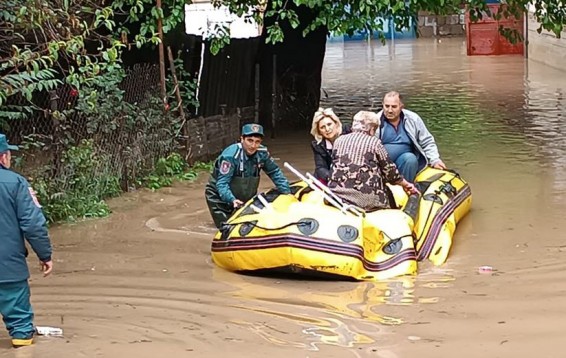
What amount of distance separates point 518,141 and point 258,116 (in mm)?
4298

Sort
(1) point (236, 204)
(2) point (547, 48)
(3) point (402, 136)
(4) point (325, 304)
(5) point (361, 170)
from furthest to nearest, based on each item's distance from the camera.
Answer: (2) point (547, 48) < (3) point (402, 136) < (1) point (236, 204) < (5) point (361, 170) < (4) point (325, 304)

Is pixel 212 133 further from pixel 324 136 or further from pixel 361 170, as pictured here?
pixel 361 170

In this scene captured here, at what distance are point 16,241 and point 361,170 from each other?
3.21 metres

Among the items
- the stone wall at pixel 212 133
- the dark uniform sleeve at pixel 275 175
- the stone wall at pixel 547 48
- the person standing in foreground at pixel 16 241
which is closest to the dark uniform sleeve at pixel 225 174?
the dark uniform sleeve at pixel 275 175

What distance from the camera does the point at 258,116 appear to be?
16.7m

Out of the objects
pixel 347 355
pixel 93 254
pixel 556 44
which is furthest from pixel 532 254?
pixel 556 44

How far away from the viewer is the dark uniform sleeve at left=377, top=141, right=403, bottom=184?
26.8ft

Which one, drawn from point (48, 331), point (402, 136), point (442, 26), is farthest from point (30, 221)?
point (442, 26)

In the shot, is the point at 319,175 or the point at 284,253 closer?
the point at 284,253

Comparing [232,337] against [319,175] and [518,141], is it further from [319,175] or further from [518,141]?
[518,141]

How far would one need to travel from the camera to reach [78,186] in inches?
409

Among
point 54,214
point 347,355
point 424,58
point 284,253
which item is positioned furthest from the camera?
point 424,58

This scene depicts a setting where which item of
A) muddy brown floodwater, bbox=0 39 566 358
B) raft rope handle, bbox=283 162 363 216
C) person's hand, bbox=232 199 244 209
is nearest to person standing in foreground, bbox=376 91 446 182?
muddy brown floodwater, bbox=0 39 566 358

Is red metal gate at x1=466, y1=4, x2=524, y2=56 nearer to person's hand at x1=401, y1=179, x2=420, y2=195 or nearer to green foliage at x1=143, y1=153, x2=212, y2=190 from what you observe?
green foliage at x1=143, y1=153, x2=212, y2=190
